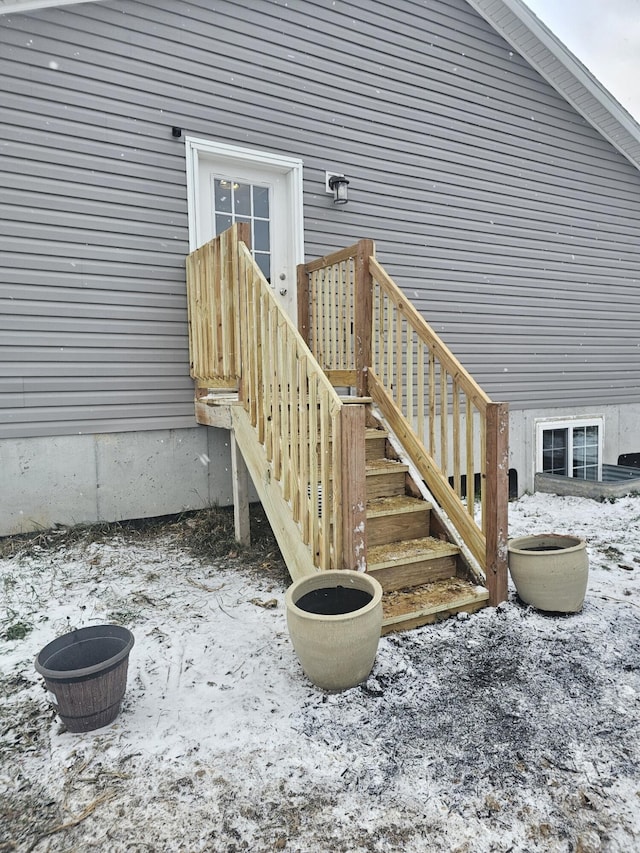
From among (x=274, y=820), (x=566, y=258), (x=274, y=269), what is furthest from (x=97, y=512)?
(x=566, y=258)

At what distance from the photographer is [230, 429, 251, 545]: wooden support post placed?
160 inches

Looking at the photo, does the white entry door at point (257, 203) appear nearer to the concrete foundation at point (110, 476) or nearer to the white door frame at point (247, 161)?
the white door frame at point (247, 161)

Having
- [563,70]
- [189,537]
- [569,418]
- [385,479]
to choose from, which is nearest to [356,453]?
[385,479]

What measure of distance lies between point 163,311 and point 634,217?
6.64m

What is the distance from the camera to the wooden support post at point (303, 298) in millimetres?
4855

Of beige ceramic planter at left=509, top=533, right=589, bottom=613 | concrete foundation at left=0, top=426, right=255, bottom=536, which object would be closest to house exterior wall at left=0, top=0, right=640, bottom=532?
concrete foundation at left=0, top=426, right=255, bottom=536

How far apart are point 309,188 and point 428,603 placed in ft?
12.8

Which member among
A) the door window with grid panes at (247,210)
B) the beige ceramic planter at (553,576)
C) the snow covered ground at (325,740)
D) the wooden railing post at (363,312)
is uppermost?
the door window with grid panes at (247,210)

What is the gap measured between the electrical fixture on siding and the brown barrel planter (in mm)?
4310

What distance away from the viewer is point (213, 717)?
215 cm

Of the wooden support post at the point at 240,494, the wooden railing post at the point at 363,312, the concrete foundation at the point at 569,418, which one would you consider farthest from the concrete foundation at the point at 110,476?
the concrete foundation at the point at 569,418

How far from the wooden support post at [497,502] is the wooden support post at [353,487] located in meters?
0.79

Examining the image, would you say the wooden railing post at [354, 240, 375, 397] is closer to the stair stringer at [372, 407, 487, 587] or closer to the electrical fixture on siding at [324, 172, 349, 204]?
the stair stringer at [372, 407, 487, 587]

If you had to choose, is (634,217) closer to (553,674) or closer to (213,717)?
(553,674)
